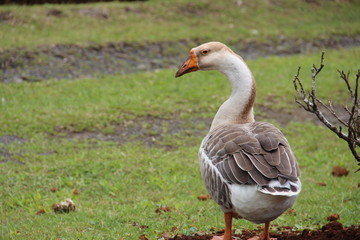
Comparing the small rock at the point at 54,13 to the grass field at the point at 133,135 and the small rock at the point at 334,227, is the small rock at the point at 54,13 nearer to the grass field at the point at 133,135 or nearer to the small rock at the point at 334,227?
the grass field at the point at 133,135

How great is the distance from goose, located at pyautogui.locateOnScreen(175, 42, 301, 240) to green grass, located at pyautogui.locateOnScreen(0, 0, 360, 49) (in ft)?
26.6

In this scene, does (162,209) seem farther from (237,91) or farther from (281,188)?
(281,188)

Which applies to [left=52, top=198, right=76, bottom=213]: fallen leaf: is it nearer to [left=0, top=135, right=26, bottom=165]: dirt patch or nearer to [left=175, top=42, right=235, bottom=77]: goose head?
[left=0, top=135, right=26, bottom=165]: dirt patch

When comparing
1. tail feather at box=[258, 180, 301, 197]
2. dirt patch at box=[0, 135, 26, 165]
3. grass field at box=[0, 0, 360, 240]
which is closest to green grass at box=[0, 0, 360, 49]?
grass field at box=[0, 0, 360, 240]

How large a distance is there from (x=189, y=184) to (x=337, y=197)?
1745 millimetres

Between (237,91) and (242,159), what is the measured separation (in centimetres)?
86

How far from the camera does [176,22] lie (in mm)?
14547

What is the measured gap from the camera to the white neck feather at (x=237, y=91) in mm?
4445

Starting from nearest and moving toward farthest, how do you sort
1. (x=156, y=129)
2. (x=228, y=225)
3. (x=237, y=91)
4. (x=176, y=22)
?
(x=228, y=225)
(x=237, y=91)
(x=156, y=129)
(x=176, y=22)

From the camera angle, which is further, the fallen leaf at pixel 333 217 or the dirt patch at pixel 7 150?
the dirt patch at pixel 7 150

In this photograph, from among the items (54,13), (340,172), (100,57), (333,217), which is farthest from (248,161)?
(54,13)

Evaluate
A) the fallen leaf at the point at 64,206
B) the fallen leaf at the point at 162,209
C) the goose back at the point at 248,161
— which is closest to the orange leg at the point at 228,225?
the goose back at the point at 248,161

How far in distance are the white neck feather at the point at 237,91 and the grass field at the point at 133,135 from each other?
1152 mm

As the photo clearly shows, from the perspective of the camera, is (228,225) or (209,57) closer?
(228,225)
